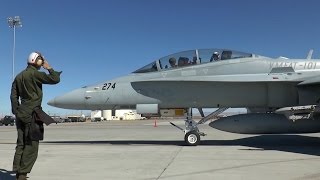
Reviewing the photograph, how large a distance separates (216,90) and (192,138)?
174 centimetres

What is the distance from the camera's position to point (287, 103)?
11.5 m

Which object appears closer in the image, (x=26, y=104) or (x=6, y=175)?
(x=26, y=104)

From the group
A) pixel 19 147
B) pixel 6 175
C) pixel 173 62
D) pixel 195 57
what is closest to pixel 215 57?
pixel 195 57

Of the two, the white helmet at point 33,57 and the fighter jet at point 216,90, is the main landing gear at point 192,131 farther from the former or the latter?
the white helmet at point 33,57

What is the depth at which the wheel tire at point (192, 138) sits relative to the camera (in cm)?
1155

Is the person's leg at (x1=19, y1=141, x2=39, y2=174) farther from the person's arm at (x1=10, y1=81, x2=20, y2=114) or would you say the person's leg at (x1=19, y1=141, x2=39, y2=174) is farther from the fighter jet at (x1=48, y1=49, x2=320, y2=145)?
the fighter jet at (x1=48, y1=49, x2=320, y2=145)

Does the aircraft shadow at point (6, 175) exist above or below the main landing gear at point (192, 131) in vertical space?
below

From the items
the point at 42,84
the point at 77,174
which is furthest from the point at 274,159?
the point at 42,84

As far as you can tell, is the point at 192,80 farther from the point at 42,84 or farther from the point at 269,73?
the point at 42,84

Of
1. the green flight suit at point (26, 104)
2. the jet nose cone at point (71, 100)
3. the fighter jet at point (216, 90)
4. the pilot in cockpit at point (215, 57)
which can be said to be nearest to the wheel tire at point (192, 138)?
the fighter jet at point (216, 90)

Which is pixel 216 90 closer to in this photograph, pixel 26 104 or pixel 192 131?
pixel 192 131

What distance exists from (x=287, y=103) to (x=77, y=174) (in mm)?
7556

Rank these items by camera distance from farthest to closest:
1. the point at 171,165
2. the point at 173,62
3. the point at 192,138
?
the point at 173,62 < the point at 192,138 < the point at 171,165

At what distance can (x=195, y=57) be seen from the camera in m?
11.9
